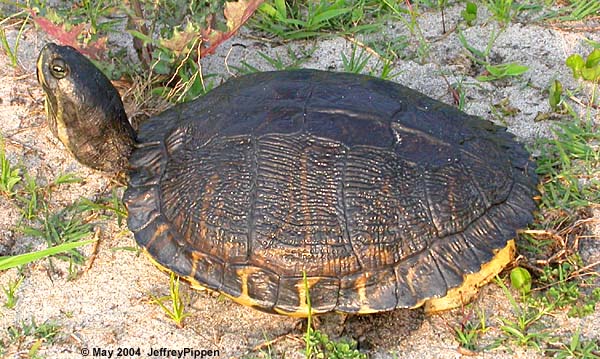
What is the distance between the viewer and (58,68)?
3.43m

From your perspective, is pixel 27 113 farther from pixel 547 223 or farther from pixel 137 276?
pixel 547 223

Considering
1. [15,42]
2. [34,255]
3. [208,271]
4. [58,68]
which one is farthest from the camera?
[15,42]

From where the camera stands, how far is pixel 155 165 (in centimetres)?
348

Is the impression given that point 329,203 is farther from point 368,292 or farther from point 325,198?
point 368,292

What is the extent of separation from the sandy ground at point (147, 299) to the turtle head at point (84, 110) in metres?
0.39

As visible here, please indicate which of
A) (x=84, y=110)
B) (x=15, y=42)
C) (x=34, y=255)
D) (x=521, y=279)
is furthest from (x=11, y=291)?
(x=521, y=279)

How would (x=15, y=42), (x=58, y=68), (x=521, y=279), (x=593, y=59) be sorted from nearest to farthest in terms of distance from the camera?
(x=521, y=279) → (x=58, y=68) → (x=593, y=59) → (x=15, y=42)

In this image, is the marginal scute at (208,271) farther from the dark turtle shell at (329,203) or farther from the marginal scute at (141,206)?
the marginal scute at (141,206)

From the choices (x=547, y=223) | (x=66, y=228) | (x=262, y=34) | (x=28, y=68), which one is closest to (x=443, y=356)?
(x=547, y=223)

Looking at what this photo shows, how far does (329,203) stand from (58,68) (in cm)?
147

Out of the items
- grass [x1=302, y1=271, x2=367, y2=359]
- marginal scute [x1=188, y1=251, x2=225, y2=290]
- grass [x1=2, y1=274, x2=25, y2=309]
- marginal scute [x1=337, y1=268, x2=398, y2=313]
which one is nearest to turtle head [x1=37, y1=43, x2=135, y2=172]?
grass [x1=2, y1=274, x2=25, y2=309]

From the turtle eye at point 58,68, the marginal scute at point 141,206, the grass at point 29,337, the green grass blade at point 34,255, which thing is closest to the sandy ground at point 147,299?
the grass at point 29,337

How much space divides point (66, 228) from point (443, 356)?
2000 millimetres

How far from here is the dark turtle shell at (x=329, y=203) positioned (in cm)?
309
